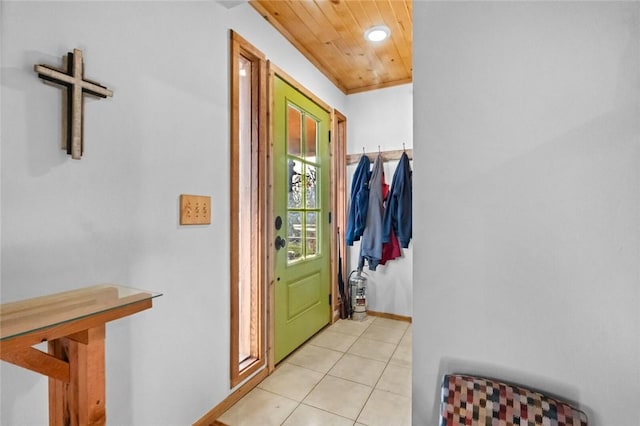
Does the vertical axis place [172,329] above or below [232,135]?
below

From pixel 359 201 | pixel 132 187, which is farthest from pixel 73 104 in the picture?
pixel 359 201

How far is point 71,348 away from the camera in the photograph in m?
0.79

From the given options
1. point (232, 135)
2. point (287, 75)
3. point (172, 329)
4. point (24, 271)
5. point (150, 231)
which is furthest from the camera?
point (287, 75)

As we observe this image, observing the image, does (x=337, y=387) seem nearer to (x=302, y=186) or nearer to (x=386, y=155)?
(x=302, y=186)

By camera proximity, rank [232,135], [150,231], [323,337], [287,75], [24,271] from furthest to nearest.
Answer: [323,337] → [287,75] → [232,135] → [150,231] → [24,271]

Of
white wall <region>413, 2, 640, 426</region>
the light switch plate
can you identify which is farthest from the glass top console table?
white wall <region>413, 2, 640, 426</region>

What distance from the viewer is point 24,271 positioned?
968 millimetres

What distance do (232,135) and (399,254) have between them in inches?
79.2

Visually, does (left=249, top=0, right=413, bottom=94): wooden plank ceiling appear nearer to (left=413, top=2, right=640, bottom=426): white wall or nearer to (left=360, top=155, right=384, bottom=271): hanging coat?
(left=360, top=155, right=384, bottom=271): hanging coat

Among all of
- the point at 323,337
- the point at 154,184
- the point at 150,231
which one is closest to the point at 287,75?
the point at 154,184

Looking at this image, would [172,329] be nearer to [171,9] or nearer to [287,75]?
[171,9]

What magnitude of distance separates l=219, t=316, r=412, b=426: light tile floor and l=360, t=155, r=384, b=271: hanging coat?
0.72 meters

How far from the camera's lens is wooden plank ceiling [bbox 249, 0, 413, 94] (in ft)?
6.57

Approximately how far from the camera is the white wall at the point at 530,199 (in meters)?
0.83
